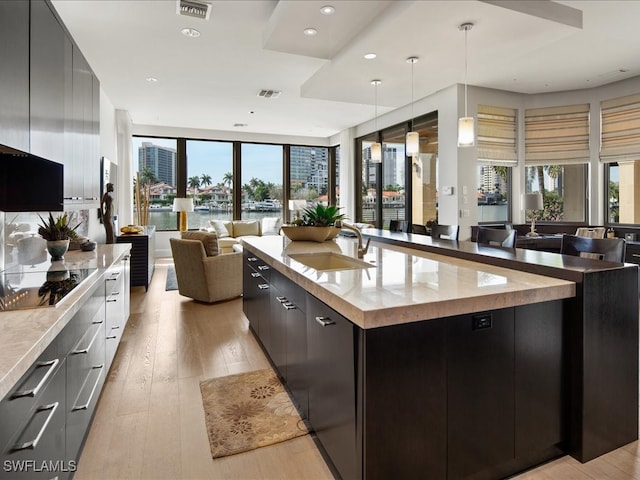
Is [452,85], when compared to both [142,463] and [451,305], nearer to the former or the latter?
[451,305]

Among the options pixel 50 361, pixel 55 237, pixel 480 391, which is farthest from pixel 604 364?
pixel 55 237

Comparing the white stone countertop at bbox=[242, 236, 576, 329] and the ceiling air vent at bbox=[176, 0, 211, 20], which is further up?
the ceiling air vent at bbox=[176, 0, 211, 20]

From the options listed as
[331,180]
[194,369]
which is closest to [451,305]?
[194,369]

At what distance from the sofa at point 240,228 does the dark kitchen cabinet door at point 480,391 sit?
6965mm

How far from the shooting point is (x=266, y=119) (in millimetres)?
7938

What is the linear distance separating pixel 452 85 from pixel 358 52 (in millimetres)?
2138

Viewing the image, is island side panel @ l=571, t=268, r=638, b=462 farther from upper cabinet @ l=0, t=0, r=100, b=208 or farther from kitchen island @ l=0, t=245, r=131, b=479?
upper cabinet @ l=0, t=0, r=100, b=208

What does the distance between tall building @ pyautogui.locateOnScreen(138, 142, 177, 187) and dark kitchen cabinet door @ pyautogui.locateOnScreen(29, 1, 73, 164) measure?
6.67 m

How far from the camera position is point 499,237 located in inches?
131

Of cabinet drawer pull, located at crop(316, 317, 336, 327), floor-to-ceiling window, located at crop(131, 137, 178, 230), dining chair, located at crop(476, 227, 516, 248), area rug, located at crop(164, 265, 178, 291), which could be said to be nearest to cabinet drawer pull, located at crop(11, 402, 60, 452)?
cabinet drawer pull, located at crop(316, 317, 336, 327)

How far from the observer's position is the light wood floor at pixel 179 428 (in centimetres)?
180

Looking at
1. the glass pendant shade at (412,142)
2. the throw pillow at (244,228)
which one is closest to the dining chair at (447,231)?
the glass pendant shade at (412,142)

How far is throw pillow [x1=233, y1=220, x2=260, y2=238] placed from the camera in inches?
347

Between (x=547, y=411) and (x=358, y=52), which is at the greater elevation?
(x=358, y=52)
